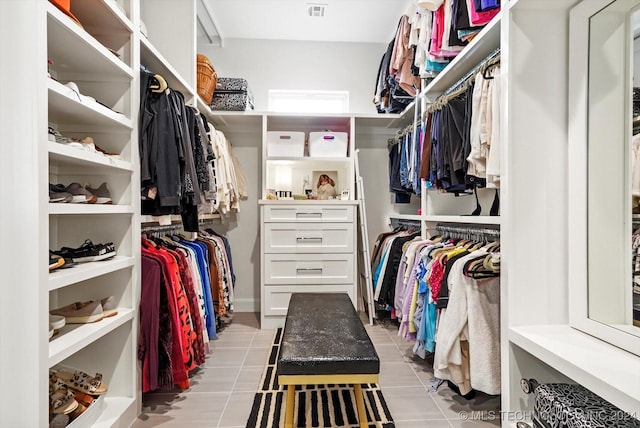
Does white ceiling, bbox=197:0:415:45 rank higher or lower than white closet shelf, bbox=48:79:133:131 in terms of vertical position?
higher

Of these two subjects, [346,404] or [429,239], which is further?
[429,239]

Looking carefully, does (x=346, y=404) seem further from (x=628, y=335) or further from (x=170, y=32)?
(x=170, y=32)

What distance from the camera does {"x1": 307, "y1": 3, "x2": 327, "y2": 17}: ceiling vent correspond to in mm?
2945

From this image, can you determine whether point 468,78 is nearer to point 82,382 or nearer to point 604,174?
point 604,174

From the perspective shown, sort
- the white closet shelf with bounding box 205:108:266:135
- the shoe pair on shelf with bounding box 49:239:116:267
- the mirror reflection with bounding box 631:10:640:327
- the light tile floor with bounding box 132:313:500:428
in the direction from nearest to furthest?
the mirror reflection with bounding box 631:10:640:327 < the shoe pair on shelf with bounding box 49:239:116:267 < the light tile floor with bounding box 132:313:500:428 < the white closet shelf with bounding box 205:108:266:135

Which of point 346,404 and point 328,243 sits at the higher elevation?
point 328,243

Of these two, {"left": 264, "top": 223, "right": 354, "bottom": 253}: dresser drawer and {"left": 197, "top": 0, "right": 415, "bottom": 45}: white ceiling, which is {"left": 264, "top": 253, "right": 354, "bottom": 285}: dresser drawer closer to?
{"left": 264, "top": 223, "right": 354, "bottom": 253}: dresser drawer

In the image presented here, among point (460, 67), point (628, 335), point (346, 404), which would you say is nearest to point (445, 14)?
Result: point (460, 67)

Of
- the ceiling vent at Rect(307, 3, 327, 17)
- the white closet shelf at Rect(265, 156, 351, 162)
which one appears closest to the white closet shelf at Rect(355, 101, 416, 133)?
the white closet shelf at Rect(265, 156, 351, 162)

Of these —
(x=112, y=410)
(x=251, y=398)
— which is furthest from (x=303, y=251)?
(x=112, y=410)

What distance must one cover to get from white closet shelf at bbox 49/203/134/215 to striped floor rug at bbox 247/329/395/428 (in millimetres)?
1210

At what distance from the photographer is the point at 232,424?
1622 mm

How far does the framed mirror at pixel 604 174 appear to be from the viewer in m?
1.04

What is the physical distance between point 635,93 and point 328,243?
7.38 ft
